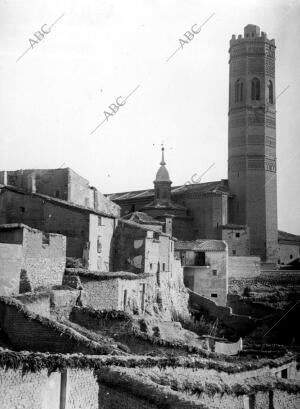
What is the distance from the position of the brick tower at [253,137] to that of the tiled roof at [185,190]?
1360mm

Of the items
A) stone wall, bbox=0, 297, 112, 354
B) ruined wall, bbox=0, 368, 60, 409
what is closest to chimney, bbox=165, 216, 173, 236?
stone wall, bbox=0, 297, 112, 354

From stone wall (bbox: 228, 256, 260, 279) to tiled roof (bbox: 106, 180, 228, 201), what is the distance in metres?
8.44

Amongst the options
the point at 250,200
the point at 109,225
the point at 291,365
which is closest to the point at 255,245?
the point at 250,200

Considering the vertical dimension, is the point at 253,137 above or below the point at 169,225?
above

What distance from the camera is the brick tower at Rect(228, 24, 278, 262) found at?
196 ft

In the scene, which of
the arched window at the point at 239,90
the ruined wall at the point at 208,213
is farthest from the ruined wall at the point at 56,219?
the arched window at the point at 239,90

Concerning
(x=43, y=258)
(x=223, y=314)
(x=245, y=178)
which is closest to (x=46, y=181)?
(x=43, y=258)

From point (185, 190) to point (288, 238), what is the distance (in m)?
11.7

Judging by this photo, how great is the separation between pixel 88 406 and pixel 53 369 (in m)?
1.15

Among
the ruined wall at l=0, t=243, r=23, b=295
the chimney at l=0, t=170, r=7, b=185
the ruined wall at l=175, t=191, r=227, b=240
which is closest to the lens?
the ruined wall at l=0, t=243, r=23, b=295

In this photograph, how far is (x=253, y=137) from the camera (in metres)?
60.7

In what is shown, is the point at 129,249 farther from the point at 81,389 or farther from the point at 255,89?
the point at 255,89

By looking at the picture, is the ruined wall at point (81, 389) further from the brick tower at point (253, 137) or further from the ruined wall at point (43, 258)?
the brick tower at point (253, 137)

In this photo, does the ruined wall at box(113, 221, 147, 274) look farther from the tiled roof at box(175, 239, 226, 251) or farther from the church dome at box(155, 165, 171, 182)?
the church dome at box(155, 165, 171, 182)
